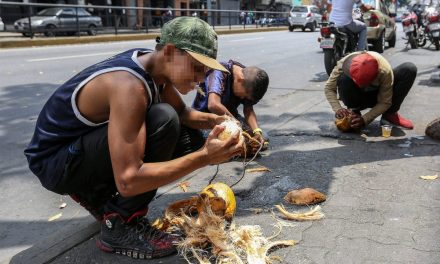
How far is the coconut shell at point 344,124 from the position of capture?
14.0ft

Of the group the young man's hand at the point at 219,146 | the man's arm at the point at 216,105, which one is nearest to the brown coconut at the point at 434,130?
the man's arm at the point at 216,105

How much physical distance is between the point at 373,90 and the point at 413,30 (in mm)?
10309

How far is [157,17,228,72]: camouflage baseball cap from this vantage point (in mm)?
1959

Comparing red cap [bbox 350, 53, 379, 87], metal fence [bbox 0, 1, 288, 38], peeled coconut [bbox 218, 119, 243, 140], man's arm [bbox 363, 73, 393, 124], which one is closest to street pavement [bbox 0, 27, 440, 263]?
man's arm [bbox 363, 73, 393, 124]

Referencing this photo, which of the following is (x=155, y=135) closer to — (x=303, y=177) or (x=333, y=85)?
(x=303, y=177)

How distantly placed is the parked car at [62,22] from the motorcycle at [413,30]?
1114cm

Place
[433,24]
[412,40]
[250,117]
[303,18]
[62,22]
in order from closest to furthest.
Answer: [250,117], [433,24], [412,40], [62,22], [303,18]

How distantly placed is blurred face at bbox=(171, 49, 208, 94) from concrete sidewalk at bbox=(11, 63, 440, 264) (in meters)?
0.89

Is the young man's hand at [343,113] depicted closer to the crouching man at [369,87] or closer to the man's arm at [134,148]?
the crouching man at [369,87]

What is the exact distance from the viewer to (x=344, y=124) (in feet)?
14.2

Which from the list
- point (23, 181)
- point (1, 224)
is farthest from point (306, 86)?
point (1, 224)

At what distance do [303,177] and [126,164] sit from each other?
1.76 metres

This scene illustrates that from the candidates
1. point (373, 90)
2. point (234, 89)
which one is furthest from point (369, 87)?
point (234, 89)

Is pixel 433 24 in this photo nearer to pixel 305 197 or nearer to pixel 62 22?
pixel 305 197
